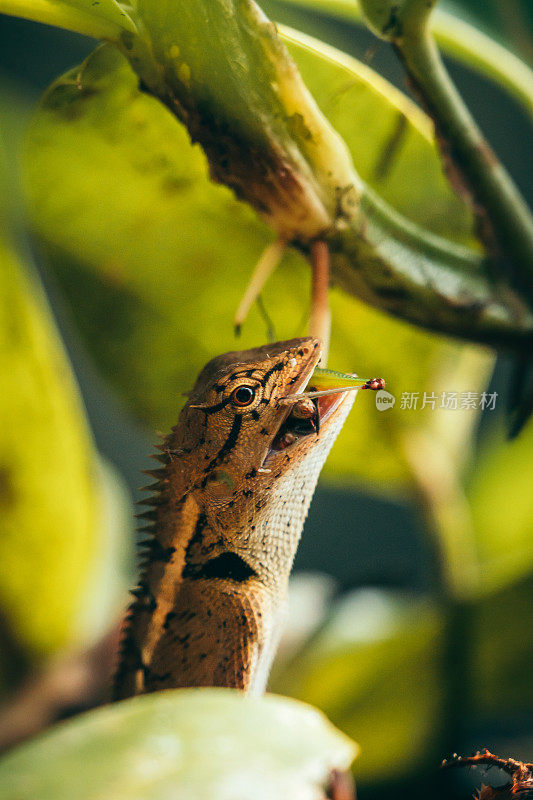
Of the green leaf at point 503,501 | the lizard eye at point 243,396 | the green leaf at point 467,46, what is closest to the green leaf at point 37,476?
the lizard eye at point 243,396

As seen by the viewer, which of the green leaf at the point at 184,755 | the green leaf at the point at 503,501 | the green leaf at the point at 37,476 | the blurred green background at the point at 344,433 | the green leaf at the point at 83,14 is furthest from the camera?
the green leaf at the point at 503,501

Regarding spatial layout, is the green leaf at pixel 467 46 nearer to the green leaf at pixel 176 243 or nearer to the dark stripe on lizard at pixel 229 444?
the green leaf at pixel 176 243

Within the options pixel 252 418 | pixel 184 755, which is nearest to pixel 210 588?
pixel 252 418

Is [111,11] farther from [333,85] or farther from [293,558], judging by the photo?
[293,558]

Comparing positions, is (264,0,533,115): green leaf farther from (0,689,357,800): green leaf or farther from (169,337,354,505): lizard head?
(0,689,357,800): green leaf

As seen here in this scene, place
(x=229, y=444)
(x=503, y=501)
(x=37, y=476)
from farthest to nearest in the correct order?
(x=503, y=501) < (x=37, y=476) < (x=229, y=444)

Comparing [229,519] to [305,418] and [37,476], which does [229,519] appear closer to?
[305,418]

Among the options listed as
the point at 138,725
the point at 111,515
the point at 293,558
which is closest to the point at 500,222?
the point at 293,558

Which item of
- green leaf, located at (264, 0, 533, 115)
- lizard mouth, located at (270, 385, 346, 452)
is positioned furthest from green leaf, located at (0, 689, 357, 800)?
green leaf, located at (264, 0, 533, 115)
